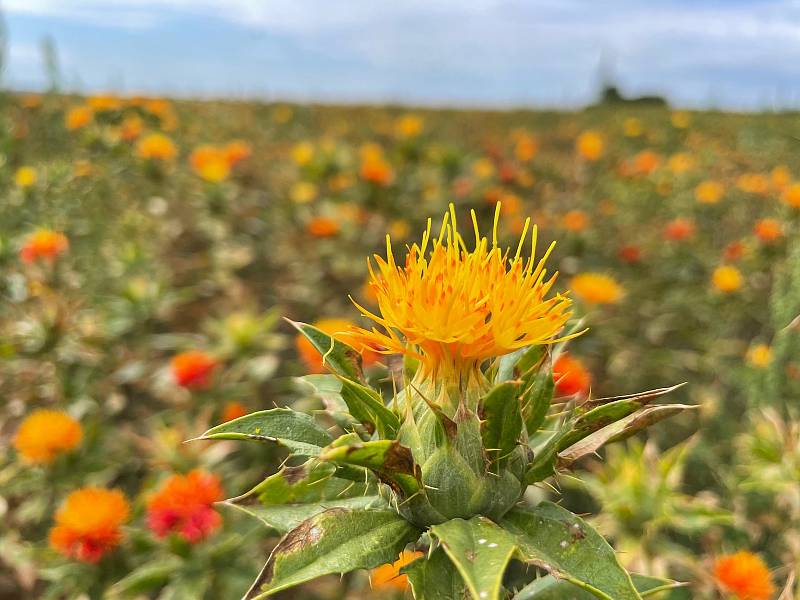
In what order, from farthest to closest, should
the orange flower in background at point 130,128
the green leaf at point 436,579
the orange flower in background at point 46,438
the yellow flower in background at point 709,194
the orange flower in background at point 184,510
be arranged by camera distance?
1. the yellow flower in background at point 709,194
2. the orange flower in background at point 130,128
3. the orange flower in background at point 46,438
4. the orange flower in background at point 184,510
5. the green leaf at point 436,579

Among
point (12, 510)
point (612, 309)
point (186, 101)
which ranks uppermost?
point (186, 101)

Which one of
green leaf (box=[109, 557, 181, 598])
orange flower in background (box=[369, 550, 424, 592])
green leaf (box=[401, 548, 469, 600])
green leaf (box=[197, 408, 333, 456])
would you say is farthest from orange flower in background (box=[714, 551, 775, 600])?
green leaf (box=[109, 557, 181, 598])

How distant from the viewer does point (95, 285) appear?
10.5 feet

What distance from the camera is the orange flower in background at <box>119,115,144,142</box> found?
3.93m

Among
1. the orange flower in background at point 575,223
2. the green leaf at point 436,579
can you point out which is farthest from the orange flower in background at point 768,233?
the green leaf at point 436,579

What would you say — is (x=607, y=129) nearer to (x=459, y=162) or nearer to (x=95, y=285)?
(x=459, y=162)

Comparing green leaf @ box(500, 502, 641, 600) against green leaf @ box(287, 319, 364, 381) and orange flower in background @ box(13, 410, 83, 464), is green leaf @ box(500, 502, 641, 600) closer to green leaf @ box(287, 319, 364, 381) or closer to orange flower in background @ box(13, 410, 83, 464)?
green leaf @ box(287, 319, 364, 381)

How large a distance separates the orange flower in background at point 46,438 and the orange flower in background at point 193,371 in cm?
36

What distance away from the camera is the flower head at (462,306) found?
0.78 metres

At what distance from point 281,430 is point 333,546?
0.52 feet

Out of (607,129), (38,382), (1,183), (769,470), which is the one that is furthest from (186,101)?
(769,470)

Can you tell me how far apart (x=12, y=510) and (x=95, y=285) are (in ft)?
3.77

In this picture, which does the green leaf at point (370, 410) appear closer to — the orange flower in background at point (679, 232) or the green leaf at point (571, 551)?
the green leaf at point (571, 551)

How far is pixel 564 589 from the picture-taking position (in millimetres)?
828
